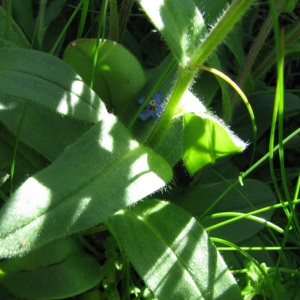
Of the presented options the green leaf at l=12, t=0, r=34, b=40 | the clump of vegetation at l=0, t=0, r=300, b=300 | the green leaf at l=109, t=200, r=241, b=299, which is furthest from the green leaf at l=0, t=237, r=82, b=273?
the green leaf at l=12, t=0, r=34, b=40

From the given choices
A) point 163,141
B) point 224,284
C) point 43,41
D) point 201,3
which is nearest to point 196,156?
point 163,141

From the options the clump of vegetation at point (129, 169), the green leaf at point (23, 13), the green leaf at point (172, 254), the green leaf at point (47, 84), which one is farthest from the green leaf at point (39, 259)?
the green leaf at point (23, 13)

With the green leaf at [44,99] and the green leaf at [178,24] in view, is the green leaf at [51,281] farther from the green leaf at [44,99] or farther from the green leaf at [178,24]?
the green leaf at [178,24]

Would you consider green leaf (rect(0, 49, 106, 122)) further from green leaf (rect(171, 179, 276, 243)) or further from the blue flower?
green leaf (rect(171, 179, 276, 243))

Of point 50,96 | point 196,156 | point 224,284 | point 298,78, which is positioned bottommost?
point 298,78

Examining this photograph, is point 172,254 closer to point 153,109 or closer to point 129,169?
point 129,169

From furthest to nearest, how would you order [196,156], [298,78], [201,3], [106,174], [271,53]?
[298,78]
[271,53]
[201,3]
[196,156]
[106,174]

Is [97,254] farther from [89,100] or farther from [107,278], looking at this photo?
[89,100]
